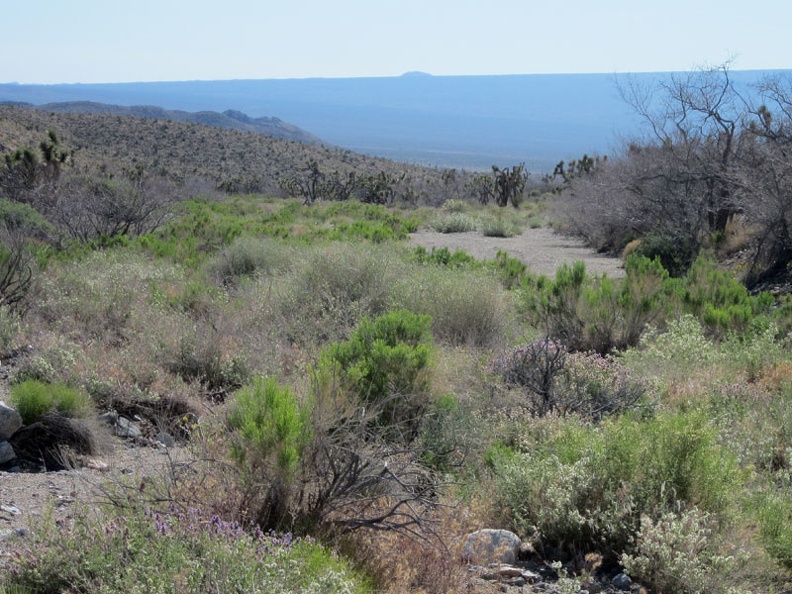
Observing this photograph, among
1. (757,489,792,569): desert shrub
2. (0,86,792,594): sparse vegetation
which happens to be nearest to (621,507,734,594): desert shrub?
(0,86,792,594): sparse vegetation

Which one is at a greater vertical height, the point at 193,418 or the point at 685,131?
the point at 685,131

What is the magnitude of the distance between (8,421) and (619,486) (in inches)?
166

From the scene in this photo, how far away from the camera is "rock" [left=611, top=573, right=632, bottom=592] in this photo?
3.90 m

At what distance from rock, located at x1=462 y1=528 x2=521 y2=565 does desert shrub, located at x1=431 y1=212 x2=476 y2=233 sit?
20960 mm

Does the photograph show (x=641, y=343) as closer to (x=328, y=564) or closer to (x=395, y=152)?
(x=328, y=564)

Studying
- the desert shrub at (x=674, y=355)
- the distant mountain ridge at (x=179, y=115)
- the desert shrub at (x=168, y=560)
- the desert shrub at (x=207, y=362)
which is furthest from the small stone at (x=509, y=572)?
the distant mountain ridge at (x=179, y=115)

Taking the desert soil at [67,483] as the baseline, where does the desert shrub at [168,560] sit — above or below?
above

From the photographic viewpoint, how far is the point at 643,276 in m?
10.3

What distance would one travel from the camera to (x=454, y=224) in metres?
25.0

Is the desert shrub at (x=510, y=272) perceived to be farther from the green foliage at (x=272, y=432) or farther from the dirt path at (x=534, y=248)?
the green foliage at (x=272, y=432)

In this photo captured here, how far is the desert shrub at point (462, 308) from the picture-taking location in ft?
29.1

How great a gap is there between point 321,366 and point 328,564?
1937mm

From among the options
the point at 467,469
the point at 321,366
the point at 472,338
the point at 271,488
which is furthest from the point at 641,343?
the point at 271,488

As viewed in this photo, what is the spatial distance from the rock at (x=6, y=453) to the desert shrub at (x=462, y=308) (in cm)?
446
